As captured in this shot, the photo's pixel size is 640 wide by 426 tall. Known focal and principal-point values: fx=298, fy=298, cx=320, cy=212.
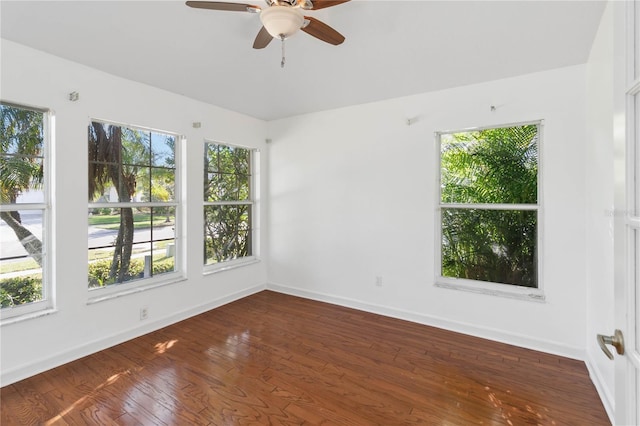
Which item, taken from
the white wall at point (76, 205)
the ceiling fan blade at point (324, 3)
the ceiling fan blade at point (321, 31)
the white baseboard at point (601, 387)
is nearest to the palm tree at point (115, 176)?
the white wall at point (76, 205)

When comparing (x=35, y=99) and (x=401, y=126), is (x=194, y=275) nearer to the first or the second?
(x=35, y=99)

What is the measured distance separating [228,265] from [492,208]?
3.30m

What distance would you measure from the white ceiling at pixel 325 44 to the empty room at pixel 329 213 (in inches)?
0.8

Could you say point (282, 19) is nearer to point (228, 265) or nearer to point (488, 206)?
point (488, 206)

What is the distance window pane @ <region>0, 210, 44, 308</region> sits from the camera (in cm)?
231

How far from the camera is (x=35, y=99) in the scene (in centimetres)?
236

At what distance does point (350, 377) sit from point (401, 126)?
2.65 m

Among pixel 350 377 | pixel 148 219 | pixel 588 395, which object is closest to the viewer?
pixel 588 395

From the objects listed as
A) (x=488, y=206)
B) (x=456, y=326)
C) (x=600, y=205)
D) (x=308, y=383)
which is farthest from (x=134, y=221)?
(x=600, y=205)

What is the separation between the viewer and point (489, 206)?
305 centimetres

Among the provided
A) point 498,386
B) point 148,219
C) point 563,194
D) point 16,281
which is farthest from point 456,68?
point 16,281

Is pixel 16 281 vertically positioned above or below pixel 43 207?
below

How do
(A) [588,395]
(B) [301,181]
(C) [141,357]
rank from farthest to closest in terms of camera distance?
(B) [301,181] < (C) [141,357] < (A) [588,395]

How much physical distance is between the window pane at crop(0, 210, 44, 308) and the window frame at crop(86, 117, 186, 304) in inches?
14.0
